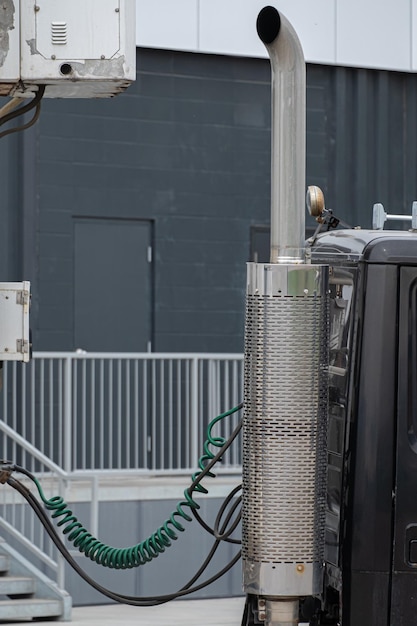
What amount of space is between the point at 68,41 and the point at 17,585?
8.43 m

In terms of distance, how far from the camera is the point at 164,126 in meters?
16.8

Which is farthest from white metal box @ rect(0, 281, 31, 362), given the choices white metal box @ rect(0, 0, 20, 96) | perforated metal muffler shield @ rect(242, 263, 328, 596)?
perforated metal muffler shield @ rect(242, 263, 328, 596)

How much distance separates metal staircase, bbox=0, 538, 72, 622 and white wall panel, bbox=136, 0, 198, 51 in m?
6.61

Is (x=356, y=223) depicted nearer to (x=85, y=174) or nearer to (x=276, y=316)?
(x=85, y=174)

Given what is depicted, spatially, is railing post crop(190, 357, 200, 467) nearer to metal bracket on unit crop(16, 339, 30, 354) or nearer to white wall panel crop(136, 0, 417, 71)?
white wall panel crop(136, 0, 417, 71)

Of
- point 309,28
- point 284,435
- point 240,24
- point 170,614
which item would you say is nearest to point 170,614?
point 170,614

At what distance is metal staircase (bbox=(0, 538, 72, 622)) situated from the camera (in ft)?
40.3

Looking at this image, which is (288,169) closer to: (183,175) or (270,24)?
(270,24)

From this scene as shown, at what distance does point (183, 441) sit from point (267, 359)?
11.0 meters

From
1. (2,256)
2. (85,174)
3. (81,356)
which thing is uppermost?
(85,174)

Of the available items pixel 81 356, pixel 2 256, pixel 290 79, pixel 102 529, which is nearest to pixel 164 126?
pixel 2 256

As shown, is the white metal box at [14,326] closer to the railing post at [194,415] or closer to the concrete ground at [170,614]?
the concrete ground at [170,614]

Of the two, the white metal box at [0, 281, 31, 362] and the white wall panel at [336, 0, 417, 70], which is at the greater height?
the white wall panel at [336, 0, 417, 70]

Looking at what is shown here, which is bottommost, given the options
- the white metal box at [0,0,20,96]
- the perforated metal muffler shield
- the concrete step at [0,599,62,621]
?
the concrete step at [0,599,62,621]
